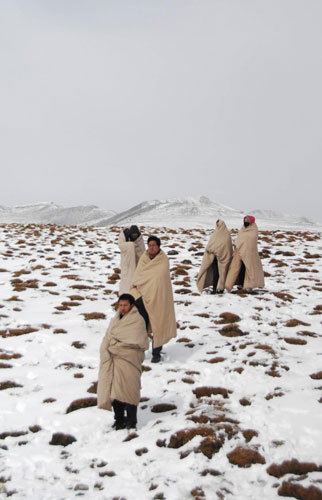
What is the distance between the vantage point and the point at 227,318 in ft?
32.9

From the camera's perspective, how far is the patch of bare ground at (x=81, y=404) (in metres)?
5.86

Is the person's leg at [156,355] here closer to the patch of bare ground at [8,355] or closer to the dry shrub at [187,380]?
the dry shrub at [187,380]

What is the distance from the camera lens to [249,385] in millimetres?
6301

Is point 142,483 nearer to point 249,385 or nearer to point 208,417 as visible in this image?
point 208,417

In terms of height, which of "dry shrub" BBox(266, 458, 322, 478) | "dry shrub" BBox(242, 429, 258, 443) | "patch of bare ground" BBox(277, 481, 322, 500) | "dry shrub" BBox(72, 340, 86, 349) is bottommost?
"dry shrub" BBox(72, 340, 86, 349)

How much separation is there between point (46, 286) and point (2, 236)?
44.0 feet

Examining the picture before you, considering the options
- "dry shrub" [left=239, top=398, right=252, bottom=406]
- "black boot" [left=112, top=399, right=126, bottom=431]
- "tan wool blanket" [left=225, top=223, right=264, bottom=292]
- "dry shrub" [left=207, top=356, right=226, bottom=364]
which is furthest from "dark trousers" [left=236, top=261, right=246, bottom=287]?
"black boot" [left=112, top=399, right=126, bottom=431]

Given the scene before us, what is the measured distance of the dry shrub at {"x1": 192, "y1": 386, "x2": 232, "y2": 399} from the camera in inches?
239

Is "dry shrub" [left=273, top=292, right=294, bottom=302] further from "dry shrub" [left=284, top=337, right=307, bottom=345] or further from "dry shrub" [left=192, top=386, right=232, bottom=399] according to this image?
"dry shrub" [left=192, top=386, right=232, bottom=399]

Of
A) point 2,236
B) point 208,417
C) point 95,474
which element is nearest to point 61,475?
point 95,474

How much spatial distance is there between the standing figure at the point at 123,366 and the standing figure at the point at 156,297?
1.78 meters

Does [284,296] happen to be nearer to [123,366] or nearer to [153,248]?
[153,248]

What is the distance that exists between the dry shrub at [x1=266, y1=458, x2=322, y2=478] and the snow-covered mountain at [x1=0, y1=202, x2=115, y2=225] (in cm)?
11364

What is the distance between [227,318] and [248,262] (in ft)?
10.1
